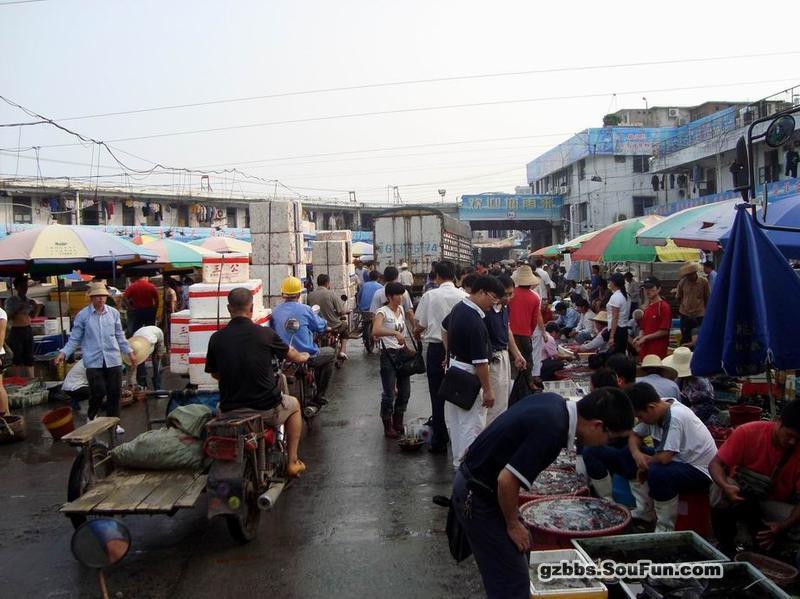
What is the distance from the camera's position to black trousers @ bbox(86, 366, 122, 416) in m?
7.96

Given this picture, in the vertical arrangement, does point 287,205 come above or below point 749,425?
above

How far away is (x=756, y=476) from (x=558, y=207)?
147 feet

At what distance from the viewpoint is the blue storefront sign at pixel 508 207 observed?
45500 mm

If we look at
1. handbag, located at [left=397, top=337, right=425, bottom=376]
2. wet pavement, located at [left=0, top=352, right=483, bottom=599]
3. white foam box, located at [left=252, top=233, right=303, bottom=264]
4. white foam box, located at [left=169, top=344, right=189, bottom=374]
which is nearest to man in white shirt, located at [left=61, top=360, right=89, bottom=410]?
wet pavement, located at [left=0, top=352, right=483, bottom=599]

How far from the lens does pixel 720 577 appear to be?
3879 millimetres

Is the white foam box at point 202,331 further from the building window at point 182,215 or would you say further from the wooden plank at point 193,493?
the building window at point 182,215

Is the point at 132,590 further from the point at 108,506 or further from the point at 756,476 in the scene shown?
the point at 756,476

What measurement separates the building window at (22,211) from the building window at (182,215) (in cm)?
940

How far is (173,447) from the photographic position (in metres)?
5.45

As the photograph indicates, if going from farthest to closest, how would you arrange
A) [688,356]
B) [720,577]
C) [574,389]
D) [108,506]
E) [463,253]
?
[463,253] → [574,389] → [688,356] → [108,506] → [720,577]

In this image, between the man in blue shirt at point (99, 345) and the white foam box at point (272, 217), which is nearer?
the man in blue shirt at point (99, 345)

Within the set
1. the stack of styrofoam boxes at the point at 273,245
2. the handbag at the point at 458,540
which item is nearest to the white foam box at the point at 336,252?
the stack of styrofoam boxes at the point at 273,245

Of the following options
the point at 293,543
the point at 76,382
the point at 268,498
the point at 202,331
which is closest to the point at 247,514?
the point at 268,498

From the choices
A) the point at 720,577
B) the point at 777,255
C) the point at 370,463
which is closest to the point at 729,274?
the point at 777,255
